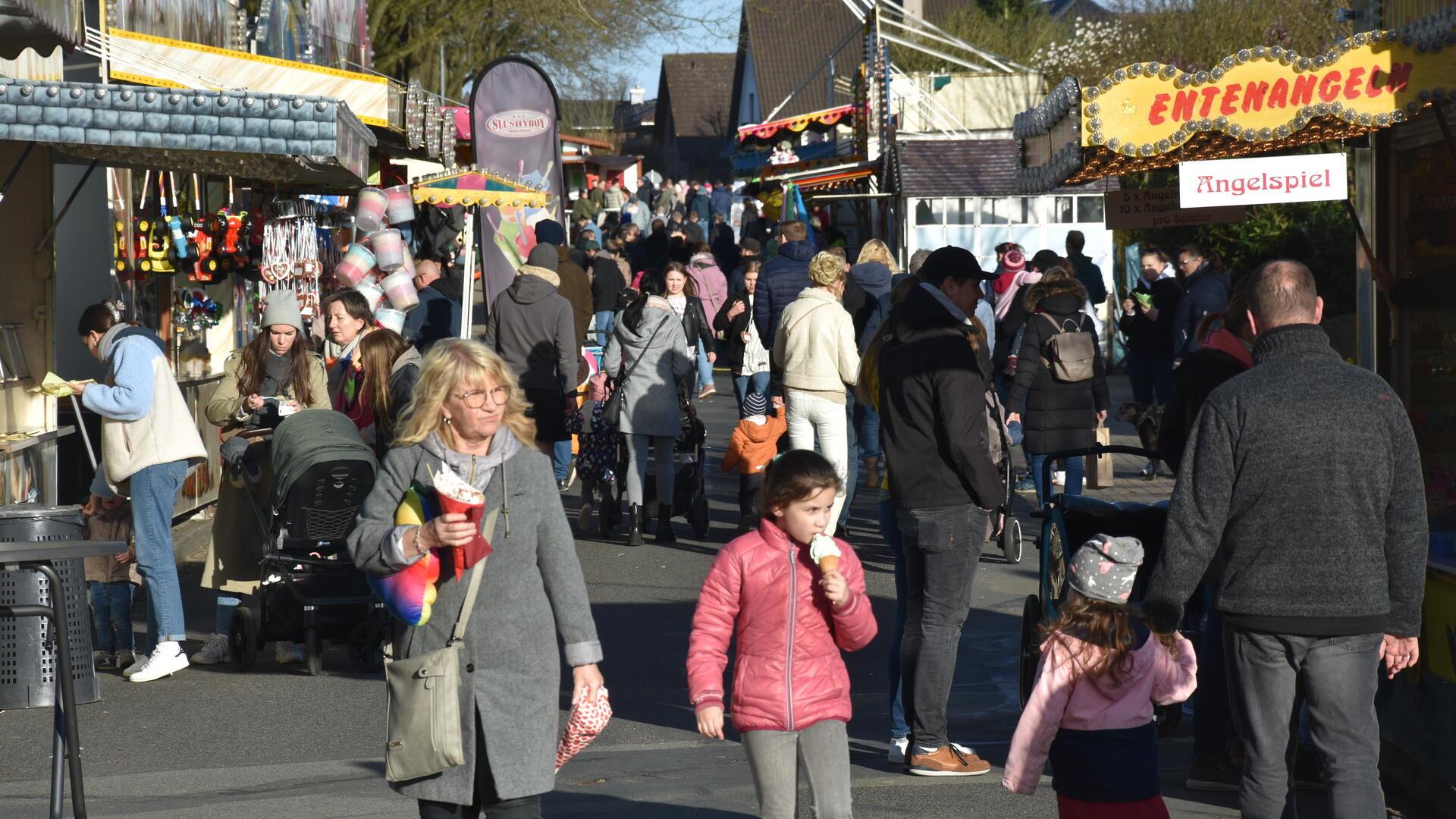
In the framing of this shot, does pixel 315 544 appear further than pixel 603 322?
No

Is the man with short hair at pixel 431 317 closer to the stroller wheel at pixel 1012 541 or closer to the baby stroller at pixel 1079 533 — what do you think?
the stroller wheel at pixel 1012 541

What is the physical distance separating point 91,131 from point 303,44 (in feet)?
34.7

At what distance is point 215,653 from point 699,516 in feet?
14.2

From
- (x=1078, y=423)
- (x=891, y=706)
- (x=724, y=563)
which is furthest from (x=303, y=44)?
(x=724, y=563)

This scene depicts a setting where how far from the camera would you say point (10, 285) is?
11391 mm

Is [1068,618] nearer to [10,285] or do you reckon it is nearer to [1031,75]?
[10,285]

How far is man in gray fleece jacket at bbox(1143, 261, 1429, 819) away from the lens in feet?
15.4

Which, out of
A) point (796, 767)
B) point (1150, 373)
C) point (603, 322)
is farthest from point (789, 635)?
point (603, 322)

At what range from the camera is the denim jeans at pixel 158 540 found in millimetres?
8406

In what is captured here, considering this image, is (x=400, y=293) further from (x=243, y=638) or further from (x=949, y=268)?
(x=949, y=268)

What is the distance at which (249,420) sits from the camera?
28.9ft

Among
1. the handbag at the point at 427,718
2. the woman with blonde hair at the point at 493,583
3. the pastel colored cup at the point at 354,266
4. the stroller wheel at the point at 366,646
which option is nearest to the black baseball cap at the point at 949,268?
the woman with blonde hair at the point at 493,583

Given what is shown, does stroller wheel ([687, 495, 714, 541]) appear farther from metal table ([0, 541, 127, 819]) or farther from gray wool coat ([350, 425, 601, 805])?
gray wool coat ([350, 425, 601, 805])

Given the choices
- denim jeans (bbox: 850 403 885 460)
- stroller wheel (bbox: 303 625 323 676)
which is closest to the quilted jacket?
stroller wheel (bbox: 303 625 323 676)
